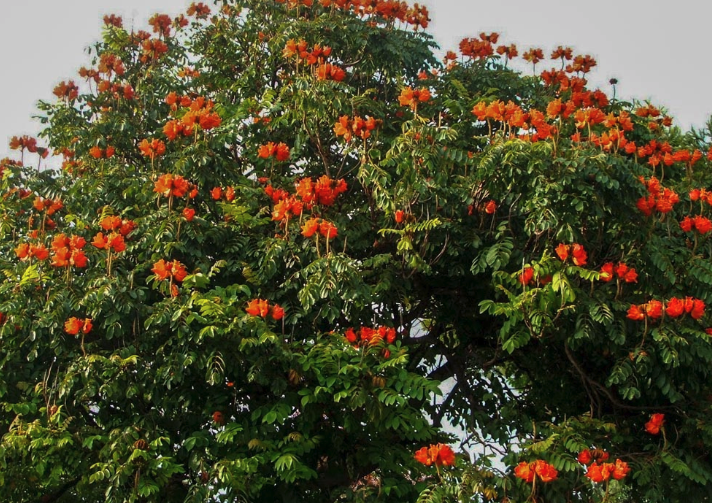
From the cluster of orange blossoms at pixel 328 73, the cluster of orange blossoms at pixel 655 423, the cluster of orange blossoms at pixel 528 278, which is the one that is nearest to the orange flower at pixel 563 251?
the cluster of orange blossoms at pixel 528 278

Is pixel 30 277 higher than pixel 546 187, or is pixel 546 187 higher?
pixel 546 187

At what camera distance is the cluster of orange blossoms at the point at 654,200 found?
6816 millimetres

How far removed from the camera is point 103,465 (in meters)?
6.26

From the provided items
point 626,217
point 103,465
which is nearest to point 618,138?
point 626,217

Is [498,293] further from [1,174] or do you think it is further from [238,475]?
[1,174]

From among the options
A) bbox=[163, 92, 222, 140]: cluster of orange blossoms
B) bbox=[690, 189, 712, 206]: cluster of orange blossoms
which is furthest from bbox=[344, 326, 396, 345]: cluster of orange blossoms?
bbox=[690, 189, 712, 206]: cluster of orange blossoms

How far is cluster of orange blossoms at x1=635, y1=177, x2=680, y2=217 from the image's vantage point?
682cm

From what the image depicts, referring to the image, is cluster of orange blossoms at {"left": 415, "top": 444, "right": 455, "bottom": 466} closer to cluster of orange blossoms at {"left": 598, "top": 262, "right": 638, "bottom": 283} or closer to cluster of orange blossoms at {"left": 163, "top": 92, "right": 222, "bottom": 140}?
cluster of orange blossoms at {"left": 598, "top": 262, "right": 638, "bottom": 283}

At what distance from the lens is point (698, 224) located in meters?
7.07

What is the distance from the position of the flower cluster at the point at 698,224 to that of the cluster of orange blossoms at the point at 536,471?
219 centimetres

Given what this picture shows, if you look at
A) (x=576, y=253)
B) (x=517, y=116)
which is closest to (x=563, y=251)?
(x=576, y=253)

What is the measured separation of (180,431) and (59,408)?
948 mm

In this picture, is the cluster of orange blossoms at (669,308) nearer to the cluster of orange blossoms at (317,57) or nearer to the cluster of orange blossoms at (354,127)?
the cluster of orange blossoms at (354,127)

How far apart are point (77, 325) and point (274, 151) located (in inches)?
89.4
